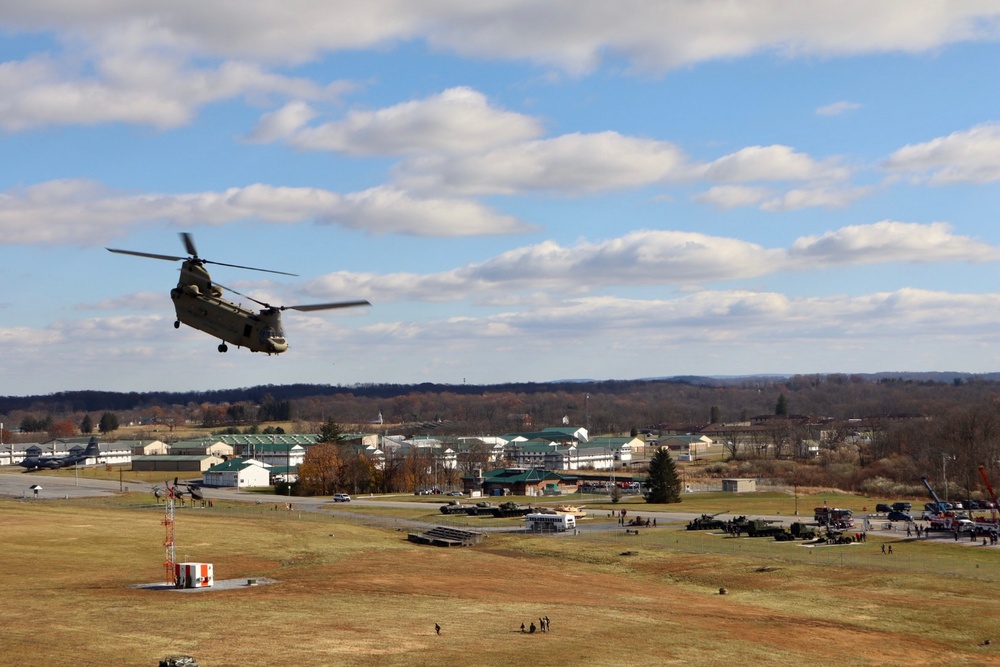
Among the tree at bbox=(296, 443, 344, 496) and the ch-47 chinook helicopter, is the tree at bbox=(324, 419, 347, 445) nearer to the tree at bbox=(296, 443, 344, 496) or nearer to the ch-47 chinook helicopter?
the tree at bbox=(296, 443, 344, 496)

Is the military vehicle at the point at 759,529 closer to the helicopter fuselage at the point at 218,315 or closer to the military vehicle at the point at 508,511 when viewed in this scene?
the military vehicle at the point at 508,511

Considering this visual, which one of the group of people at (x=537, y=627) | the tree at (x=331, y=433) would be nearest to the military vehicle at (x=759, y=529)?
the group of people at (x=537, y=627)

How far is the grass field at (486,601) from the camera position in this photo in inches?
1908

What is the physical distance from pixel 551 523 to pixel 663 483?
3673 centimetres

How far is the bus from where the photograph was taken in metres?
106

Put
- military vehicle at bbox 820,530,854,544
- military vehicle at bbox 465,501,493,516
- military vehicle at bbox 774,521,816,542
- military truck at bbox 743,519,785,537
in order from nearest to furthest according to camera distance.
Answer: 1. military vehicle at bbox 820,530,854,544
2. military vehicle at bbox 774,521,816,542
3. military truck at bbox 743,519,785,537
4. military vehicle at bbox 465,501,493,516

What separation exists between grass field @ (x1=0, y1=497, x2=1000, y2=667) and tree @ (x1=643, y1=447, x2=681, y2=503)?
38.8 m

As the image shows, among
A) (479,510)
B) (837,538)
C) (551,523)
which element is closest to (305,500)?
(479,510)

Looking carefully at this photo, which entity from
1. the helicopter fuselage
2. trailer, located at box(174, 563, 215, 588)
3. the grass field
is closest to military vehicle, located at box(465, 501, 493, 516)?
the grass field

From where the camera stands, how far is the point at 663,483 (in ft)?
456

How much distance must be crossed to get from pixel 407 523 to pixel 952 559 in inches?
2204

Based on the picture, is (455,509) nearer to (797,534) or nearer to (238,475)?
(797,534)

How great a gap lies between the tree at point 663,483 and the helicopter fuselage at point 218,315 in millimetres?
95308

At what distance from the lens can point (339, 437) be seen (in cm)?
19612
